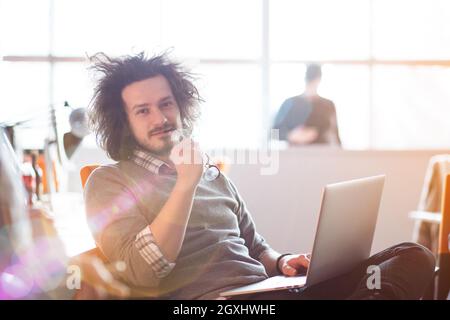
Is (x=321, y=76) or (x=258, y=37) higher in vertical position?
(x=258, y=37)

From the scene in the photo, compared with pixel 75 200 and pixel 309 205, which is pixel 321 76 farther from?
pixel 75 200

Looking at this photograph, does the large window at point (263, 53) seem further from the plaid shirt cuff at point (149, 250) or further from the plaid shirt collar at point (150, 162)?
the plaid shirt cuff at point (149, 250)

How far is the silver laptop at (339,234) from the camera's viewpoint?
1153 millimetres

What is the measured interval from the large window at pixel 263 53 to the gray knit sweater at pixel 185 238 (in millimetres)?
1332

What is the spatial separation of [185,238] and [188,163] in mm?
208

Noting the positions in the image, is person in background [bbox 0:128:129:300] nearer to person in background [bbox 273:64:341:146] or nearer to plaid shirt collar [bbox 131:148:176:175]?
plaid shirt collar [bbox 131:148:176:175]

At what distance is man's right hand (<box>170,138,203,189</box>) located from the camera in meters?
1.17

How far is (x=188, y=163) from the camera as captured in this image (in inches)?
46.4

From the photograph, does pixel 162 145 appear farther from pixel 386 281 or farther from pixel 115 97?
pixel 386 281

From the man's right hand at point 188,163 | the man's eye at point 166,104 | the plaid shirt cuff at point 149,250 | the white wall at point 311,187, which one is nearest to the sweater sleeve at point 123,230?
the plaid shirt cuff at point 149,250

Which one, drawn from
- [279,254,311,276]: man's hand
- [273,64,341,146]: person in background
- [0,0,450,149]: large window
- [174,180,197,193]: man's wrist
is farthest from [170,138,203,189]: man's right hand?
[273,64,341,146]: person in background

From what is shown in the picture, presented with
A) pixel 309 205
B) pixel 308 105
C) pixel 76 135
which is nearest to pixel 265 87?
pixel 308 105

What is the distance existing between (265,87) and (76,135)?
1491 mm
